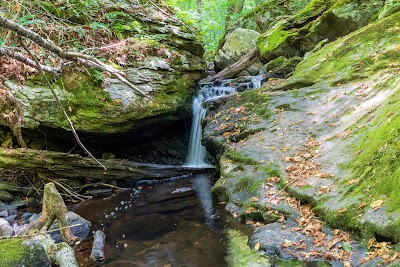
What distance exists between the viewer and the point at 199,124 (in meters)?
11.7

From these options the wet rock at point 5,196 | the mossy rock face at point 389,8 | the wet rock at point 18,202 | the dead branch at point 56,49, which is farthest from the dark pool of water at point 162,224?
the mossy rock face at point 389,8

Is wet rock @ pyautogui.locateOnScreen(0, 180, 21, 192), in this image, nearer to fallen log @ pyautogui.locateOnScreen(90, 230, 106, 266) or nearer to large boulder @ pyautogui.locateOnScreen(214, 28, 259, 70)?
fallen log @ pyautogui.locateOnScreen(90, 230, 106, 266)

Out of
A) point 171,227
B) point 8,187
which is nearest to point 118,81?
point 8,187

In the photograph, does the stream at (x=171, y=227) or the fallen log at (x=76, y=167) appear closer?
the stream at (x=171, y=227)

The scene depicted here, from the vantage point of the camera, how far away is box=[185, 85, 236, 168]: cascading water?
456 inches

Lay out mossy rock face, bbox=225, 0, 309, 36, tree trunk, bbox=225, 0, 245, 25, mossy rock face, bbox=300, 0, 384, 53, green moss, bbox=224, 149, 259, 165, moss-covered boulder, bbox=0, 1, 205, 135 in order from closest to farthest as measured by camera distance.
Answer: green moss, bbox=224, 149, 259, 165, moss-covered boulder, bbox=0, 1, 205, 135, mossy rock face, bbox=300, 0, 384, 53, mossy rock face, bbox=225, 0, 309, 36, tree trunk, bbox=225, 0, 245, 25

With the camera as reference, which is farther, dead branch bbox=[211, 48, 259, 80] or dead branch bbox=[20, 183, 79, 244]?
dead branch bbox=[211, 48, 259, 80]

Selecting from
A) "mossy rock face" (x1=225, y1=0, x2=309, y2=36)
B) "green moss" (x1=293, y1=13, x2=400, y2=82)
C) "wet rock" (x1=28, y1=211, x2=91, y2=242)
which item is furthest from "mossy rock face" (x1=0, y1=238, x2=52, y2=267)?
"mossy rock face" (x1=225, y1=0, x2=309, y2=36)

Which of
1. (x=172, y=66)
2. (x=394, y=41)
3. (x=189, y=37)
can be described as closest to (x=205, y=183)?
(x=172, y=66)

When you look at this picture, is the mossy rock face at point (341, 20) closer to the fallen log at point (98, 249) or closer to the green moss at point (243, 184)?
the green moss at point (243, 184)

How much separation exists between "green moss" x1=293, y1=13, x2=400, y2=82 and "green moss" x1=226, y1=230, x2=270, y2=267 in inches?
196

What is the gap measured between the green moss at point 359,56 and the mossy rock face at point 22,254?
24.2 feet

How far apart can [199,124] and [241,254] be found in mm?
6947

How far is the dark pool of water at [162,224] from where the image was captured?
542 centimetres
